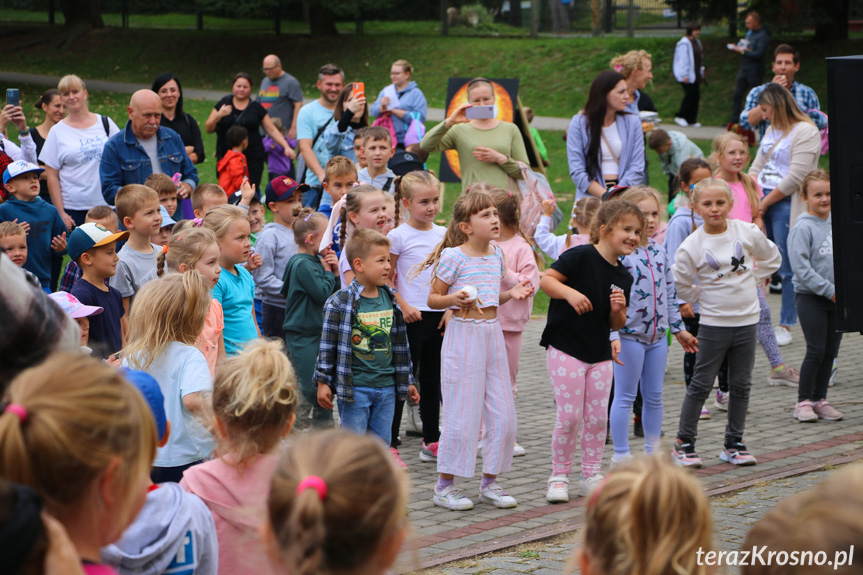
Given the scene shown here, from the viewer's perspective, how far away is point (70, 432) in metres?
1.98

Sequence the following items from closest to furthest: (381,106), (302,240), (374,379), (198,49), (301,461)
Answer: (301,461) → (374,379) → (302,240) → (381,106) → (198,49)

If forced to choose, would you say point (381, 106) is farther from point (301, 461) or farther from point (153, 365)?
point (301, 461)

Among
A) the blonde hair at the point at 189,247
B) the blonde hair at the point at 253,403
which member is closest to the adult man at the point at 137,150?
the blonde hair at the point at 189,247

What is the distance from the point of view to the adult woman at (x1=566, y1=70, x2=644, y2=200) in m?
8.85

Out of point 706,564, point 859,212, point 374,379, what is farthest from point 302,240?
point 706,564

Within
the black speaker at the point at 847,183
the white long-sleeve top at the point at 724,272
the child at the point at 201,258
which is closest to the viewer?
the black speaker at the point at 847,183

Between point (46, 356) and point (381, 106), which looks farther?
point (381, 106)

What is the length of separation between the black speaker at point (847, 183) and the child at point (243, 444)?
9.41 ft

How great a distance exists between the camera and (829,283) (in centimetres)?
722

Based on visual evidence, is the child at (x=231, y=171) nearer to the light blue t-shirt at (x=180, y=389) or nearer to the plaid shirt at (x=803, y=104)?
the plaid shirt at (x=803, y=104)

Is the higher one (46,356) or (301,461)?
(46,356)

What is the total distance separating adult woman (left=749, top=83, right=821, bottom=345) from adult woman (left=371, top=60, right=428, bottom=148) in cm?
391

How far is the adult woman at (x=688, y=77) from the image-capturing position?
22906mm

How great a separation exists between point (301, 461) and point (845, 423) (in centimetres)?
628
